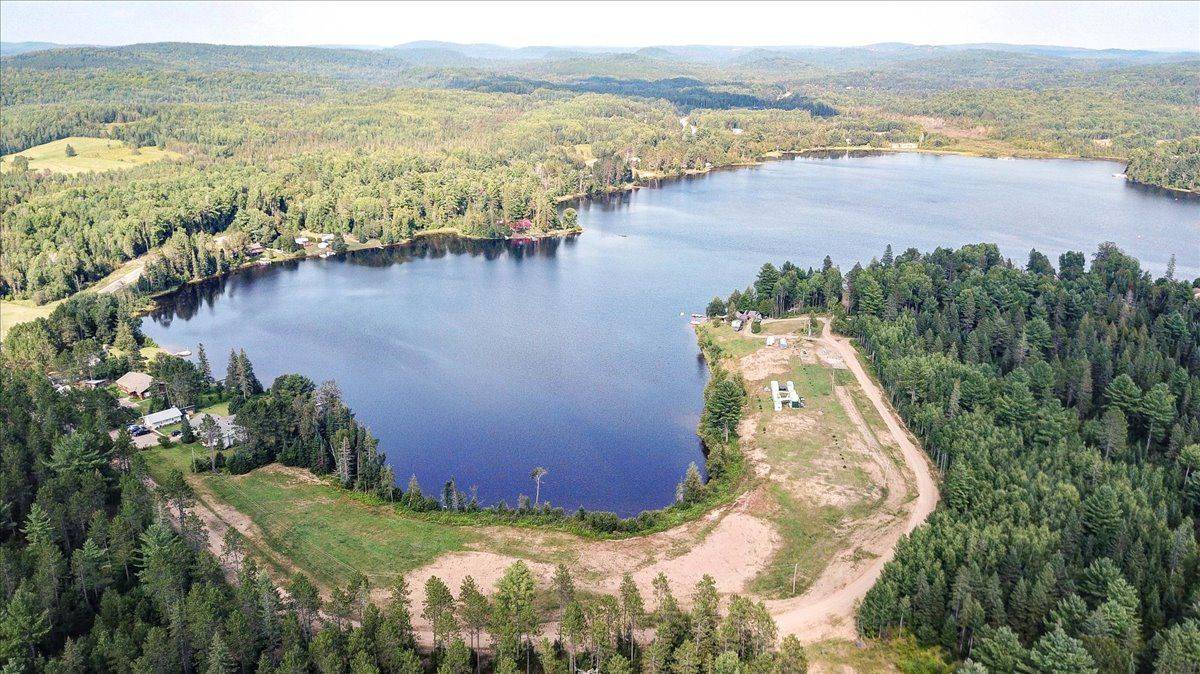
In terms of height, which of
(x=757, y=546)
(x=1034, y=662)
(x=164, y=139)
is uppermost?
(x=164, y=139)

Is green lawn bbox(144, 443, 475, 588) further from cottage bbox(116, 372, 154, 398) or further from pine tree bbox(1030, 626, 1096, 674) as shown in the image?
pine tree bbox(1030, 626, 1096, 674)

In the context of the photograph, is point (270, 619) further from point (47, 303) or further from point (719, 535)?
point (47, 303)

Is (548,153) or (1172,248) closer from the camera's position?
(1172,248)

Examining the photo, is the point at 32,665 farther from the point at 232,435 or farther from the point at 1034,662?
the point at 1034,662

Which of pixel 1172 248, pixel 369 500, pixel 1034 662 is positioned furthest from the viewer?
pixel 1172 248

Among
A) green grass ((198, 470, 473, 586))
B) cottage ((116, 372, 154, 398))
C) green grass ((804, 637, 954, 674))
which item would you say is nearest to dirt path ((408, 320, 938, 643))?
green grass ((804, 637, 954, 674))

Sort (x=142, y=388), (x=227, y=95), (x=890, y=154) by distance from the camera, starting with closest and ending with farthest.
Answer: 1. (x=142, y=388)
2. (x=890, y=154)
3. (x=227, y=95)

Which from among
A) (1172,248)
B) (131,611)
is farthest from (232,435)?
(1172,248)
